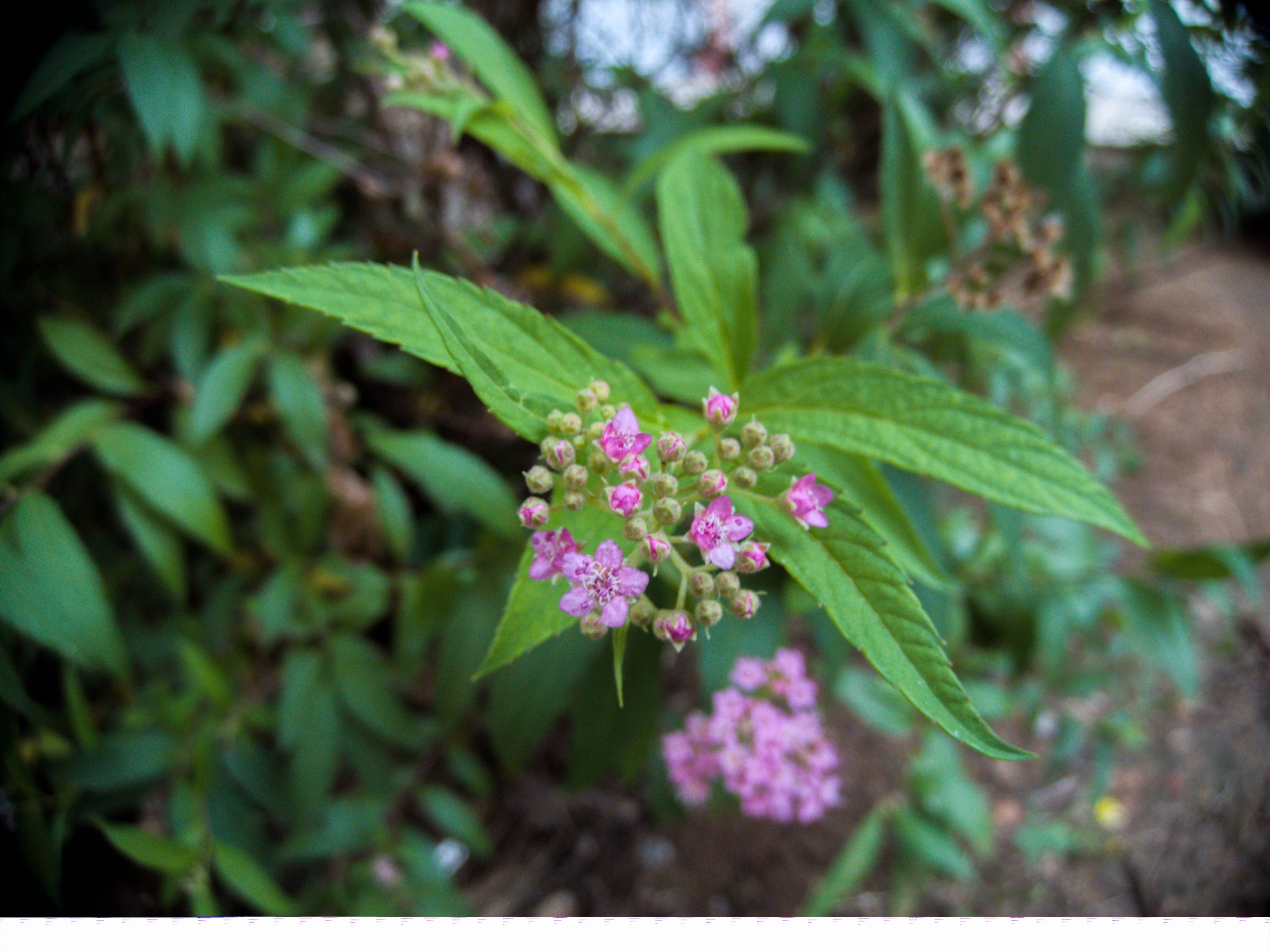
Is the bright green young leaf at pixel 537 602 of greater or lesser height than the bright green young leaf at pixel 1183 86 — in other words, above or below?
below

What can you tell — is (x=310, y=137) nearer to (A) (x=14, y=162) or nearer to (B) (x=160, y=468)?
(A) (x=14, y=162)

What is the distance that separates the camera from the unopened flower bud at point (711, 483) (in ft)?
2.12

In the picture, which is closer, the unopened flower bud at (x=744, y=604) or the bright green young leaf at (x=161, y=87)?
the unopened flower bud at (x=744, y=604)

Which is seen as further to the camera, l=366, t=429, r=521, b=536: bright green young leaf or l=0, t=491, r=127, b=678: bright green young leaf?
l=366, t=429, r=521, b=536: bright green young leaf

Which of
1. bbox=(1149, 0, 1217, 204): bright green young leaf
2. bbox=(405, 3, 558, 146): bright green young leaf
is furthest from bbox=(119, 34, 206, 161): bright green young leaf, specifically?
bbox=(1149, 0, 1217, 204): bright green young leaf

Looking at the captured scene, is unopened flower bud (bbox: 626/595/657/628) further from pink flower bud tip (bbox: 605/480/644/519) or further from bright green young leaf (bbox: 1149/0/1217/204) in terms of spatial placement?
bright green young leaf (bbox: 1149/0/1217/204)

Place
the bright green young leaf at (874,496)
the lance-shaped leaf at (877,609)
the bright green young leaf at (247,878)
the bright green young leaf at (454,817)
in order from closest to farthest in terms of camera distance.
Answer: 1. the lance-shaped leaf at (877,609)
2. the bright green young leaf at (874,496)
3. the bright green young leaf at (247,878)
4. the bright green young leaf at (454,817)

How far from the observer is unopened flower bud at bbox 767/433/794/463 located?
692 millimetres

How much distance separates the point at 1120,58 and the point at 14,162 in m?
1.88

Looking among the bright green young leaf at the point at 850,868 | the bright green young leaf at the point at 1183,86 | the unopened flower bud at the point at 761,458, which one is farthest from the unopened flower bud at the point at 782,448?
the bright green young leaf at the point at 850,868

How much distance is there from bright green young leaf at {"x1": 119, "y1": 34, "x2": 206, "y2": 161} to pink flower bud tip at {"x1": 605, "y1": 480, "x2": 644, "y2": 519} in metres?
0.86

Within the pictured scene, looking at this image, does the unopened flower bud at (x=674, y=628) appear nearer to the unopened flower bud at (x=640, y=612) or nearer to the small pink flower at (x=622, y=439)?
the unopened flower bud at (x=640, y=612)

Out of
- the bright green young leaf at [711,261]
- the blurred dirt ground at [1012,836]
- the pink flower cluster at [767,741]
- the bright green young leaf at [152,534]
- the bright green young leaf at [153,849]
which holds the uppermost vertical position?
the bright green young leaf at [711,261]

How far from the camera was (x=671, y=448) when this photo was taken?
660mm
